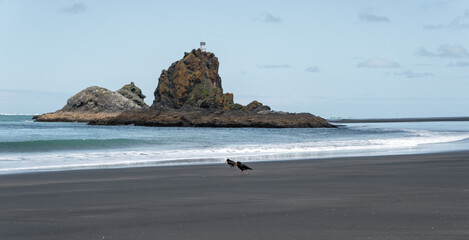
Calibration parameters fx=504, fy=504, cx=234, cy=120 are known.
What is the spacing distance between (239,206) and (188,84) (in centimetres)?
12210

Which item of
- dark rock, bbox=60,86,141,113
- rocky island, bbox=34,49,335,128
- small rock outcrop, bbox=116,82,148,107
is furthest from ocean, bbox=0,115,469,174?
small rock outcrop, bbox=116,82,148,107

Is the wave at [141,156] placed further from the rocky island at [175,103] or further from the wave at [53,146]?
the rocky island at [175,103]

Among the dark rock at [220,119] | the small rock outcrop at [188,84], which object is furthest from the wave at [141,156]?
the small rock outcrop at [188,84]

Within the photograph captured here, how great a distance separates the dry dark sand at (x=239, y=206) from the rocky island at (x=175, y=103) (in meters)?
80.4

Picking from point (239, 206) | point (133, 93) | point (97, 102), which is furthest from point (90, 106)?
point (239, 206)

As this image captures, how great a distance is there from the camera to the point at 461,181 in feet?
36.4

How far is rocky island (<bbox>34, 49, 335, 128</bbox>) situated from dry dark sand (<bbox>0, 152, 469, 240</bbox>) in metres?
80.4

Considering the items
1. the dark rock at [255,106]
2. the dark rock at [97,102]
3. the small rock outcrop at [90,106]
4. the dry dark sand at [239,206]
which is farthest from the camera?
the dark rock at [97,102]

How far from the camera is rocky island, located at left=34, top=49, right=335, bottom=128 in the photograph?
95500 millimetres

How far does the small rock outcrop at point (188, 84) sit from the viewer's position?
12681 cm

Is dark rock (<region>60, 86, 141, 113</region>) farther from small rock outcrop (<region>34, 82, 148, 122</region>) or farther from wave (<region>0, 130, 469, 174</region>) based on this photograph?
wave (<region>0, 130, 469, 174</region>)

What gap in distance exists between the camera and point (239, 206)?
312 inches

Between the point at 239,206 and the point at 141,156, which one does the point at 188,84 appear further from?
the point at 239,206

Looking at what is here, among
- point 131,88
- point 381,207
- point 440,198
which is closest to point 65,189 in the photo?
point 381,207
